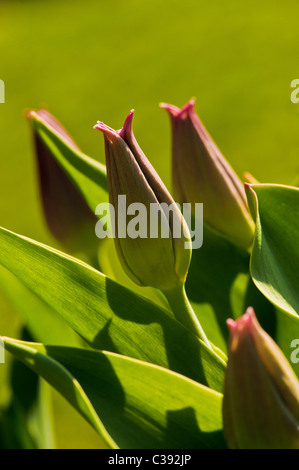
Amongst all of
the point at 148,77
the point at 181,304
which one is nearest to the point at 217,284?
the point at 181,304

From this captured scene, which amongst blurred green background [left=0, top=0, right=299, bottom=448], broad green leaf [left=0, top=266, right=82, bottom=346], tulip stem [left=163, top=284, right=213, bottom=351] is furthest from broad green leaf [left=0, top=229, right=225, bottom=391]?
blurred green background [left=0, top=0, right=299, bottom=448]

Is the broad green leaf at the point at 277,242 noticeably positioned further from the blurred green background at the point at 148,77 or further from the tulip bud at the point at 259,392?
the blurred green background at the point at 148,77

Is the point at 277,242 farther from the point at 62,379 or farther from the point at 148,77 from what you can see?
the point at 148,77

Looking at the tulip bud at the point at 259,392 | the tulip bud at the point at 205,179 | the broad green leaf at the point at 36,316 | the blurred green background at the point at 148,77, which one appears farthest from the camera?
the blurred green background at the point at 148,77

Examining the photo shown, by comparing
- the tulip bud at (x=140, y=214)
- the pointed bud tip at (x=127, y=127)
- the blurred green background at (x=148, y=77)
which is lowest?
the tulip bud at (x=140, y=214)

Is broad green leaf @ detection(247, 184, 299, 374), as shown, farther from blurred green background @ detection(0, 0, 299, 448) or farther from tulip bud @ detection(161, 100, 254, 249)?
blurred green background @ detection(0, 0, 299, 448)

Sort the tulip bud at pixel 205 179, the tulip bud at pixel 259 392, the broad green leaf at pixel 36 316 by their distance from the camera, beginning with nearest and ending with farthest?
1. the tulip bud at pixel 259 392
2. the tulip bud at pixel 205 179
3. the broad green leaf at pixel 36 316

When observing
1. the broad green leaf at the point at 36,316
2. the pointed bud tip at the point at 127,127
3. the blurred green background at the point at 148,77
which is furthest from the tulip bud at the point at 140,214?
the blurred green background at the point at 148,77
